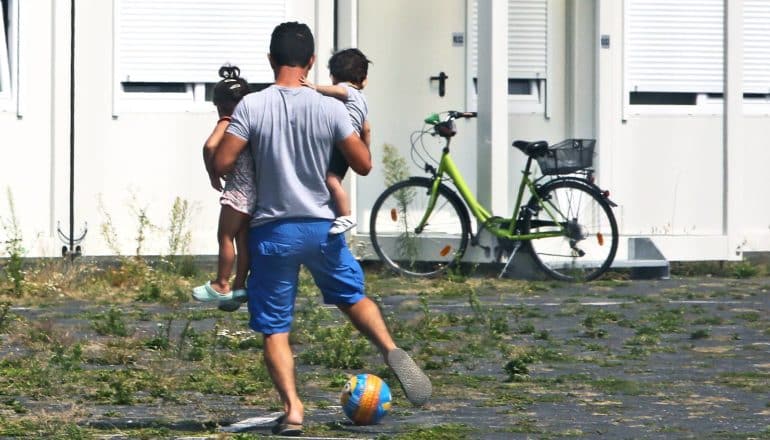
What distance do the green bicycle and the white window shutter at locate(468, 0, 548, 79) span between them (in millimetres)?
1426

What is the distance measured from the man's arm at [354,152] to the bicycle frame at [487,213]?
20.7ft

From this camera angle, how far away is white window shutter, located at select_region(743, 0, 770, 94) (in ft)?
52.8

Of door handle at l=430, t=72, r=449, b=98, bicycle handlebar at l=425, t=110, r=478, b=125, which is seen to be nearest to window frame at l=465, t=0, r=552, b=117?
door handle at l=430, t=72, r=449, b=98

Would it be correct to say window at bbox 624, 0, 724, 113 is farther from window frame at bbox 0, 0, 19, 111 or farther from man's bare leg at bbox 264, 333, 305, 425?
man's bare leg at bbox 264, 333, 305, 425

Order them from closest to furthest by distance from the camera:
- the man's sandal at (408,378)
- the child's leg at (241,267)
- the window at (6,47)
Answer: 1. the man's sandal at (408,378)
2. the child's leg at (241,267)
3. the window at (6,47)

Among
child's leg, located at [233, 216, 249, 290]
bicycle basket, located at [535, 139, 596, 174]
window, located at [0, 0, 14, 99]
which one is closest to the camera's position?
child's leg, located at [233, 216, 249, 290]

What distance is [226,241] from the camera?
9.16m

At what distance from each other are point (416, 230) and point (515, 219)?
825mm

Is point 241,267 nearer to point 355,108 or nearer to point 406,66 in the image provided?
point 355,108

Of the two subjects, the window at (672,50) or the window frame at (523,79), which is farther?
the window at (672,50)

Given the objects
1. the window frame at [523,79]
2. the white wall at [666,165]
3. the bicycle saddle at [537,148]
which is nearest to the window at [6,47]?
the window frame at [523,79]

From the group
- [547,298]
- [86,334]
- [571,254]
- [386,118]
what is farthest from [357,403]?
[386,118]

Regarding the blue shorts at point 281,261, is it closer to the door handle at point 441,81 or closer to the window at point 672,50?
the door handle at point 441,81

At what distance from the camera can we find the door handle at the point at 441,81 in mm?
15188
